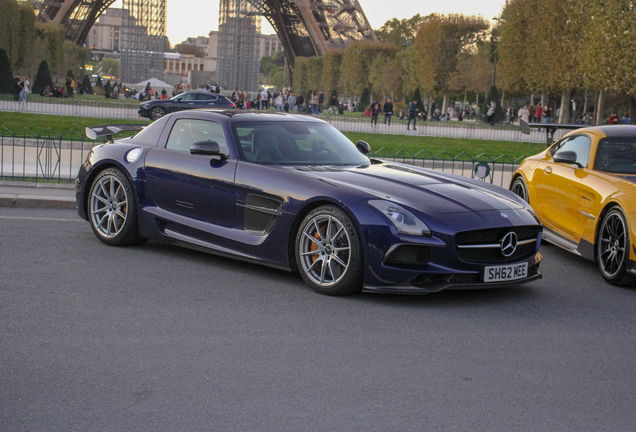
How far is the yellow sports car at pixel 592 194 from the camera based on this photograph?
6367 millimetres

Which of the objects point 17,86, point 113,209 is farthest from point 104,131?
point 17,86

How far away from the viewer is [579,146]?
762 centimetres

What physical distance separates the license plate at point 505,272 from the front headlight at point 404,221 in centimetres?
56

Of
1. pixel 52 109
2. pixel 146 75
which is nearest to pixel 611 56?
pixel 52 109

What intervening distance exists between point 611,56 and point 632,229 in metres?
31.5

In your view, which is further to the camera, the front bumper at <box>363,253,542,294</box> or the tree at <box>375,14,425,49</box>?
the tree at <box>375,14,425,49</box>

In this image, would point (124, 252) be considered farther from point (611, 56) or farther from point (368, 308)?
point (611, 56)

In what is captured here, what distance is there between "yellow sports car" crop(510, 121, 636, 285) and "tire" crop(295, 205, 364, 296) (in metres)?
2.22

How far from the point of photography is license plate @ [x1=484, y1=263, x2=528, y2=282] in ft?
18.4

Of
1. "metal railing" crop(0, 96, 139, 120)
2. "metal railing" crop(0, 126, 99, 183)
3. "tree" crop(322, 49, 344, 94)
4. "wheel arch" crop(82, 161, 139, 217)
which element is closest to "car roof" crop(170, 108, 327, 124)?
"wheel arch" crop(82, 161, 139, 217)

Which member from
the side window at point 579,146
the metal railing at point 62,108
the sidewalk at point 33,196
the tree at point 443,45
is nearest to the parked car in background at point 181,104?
the metal railing at point 62,108

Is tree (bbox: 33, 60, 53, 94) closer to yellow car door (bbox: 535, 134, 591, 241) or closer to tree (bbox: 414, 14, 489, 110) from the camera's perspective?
tree (bbox: 414, 14, 489, 110)

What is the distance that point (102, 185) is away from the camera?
7309 mm

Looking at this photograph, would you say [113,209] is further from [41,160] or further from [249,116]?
[41,160]
